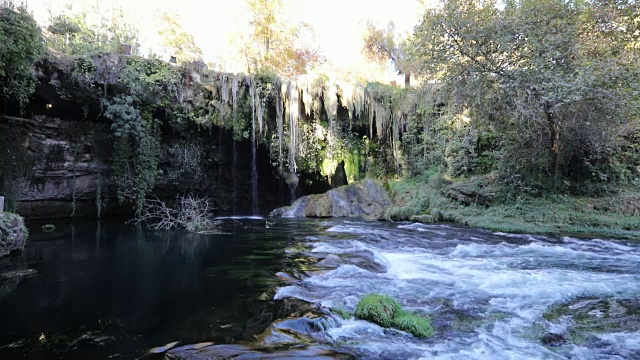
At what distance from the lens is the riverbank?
34.3ft

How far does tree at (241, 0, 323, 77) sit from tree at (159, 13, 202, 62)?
14.3ft

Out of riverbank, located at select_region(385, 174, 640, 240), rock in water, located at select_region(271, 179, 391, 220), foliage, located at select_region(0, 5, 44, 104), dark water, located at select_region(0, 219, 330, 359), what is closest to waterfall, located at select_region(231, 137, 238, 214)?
rock in water, located at select_region(271, 179, 391, 220)

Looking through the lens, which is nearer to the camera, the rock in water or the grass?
the grass

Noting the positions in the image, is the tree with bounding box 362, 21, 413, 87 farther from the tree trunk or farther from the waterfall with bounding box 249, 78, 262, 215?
the tree trunk

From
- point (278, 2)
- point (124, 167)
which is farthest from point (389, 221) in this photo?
point (278, 2)

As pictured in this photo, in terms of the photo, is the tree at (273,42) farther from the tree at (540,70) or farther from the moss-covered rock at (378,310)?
the moss-covered rock at (378,310)

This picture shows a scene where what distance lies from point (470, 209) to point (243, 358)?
11.9 metres

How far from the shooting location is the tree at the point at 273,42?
26.0 metres

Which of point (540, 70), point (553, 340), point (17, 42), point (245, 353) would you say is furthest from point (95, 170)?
point (553, 340)

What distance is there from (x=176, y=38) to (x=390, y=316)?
95.3 ft

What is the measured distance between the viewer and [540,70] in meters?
10.9

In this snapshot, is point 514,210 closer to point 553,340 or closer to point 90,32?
point 553,340

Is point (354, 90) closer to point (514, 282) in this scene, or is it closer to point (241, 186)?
point (241, 186)

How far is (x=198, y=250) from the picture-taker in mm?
8453
